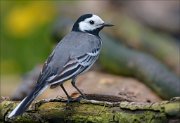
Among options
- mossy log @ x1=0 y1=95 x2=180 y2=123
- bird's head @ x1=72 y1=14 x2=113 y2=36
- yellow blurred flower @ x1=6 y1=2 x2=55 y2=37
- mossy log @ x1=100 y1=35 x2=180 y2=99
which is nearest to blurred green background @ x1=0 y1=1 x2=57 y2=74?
yellow blurred flower @ x1=6 y1=2 x2=55 y2=37

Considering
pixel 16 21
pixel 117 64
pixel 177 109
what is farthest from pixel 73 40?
pixel 16 21

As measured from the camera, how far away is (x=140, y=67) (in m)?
6.92

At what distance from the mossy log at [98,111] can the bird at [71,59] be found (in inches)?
4.7

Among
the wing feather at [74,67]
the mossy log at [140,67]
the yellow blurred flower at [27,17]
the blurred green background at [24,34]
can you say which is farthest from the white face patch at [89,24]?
the yellow blurred flower at [27,17]

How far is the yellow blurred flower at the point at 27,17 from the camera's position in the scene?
955cm

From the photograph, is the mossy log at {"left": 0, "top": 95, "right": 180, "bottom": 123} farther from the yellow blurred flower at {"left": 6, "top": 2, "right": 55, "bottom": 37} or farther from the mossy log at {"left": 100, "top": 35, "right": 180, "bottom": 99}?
the yellow blurred flower at {"left": 6, "top": 2, "right": 55, "bottom": 37}

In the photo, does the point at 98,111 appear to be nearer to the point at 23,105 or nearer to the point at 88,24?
the point at 23,105

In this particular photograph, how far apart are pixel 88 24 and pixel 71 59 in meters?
0.63

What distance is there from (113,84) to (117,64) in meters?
1.01

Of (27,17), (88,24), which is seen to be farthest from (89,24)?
(27,17)

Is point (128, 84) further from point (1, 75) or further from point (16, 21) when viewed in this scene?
point (16, 21)

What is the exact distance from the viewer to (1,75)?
8492 millimetres

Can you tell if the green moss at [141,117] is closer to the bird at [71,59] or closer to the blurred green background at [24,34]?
the bird at [71,59]

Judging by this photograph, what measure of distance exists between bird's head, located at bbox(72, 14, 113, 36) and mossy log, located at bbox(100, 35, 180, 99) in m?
0.83
